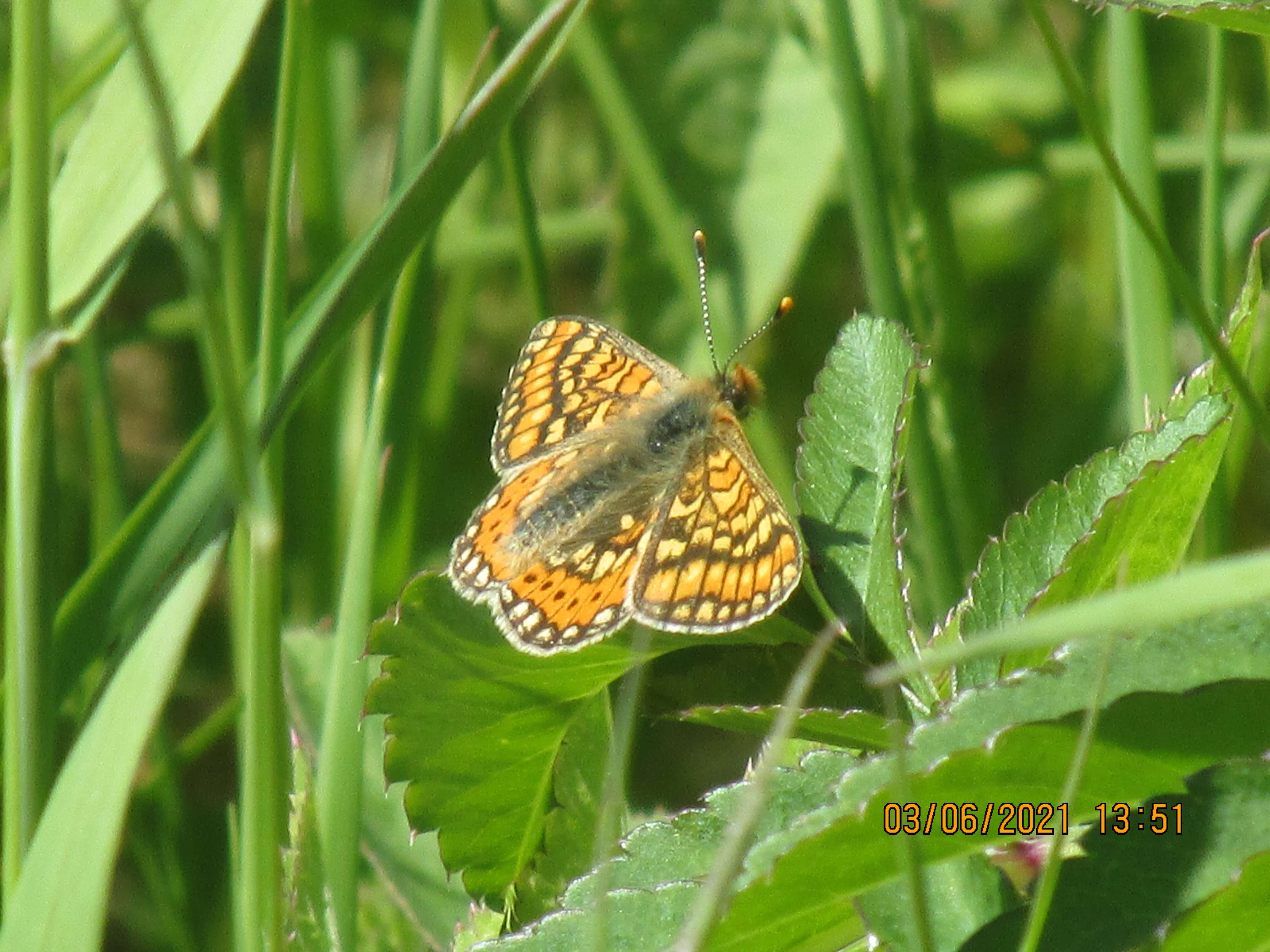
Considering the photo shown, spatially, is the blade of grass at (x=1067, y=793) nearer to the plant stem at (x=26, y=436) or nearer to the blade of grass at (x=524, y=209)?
the plant stem at (x=26, y=436)

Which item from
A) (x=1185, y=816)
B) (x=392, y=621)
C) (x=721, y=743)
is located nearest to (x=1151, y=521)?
(x=1185, y=816)

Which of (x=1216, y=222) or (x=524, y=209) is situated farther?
(x=524, y=209)

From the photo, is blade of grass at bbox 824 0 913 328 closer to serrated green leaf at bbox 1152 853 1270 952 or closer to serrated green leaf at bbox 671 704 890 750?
serrated green leaf at bbox 671 704 890 750

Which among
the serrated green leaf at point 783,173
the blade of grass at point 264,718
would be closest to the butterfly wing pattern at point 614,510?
the blade of grass at point 264,718

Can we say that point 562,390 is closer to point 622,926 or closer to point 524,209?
point 524,209

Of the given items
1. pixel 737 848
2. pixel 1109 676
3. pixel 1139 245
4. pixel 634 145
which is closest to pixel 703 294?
pixel 634 145

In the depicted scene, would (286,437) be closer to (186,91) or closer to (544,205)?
(544,205)

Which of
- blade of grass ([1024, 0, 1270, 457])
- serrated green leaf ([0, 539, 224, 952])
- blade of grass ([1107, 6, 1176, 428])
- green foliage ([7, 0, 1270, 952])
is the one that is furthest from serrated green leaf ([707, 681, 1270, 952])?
blade of grass ([1107, 6, 1176, 428])
